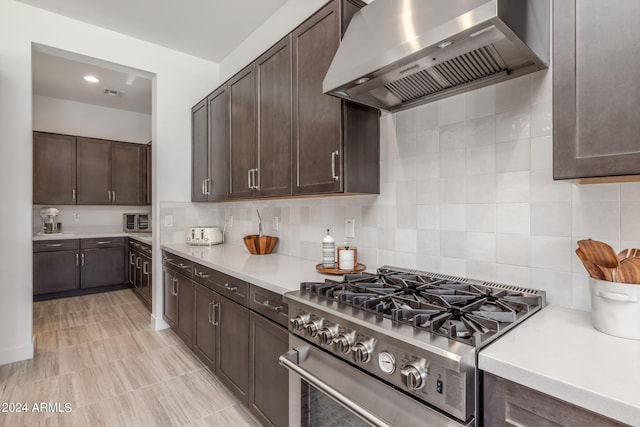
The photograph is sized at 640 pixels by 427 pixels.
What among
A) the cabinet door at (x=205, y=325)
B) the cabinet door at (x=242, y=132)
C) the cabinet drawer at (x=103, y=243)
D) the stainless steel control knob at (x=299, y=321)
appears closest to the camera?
the stainless steel control knob at (x=299, y=321)

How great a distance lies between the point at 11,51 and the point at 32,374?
253 centimetres

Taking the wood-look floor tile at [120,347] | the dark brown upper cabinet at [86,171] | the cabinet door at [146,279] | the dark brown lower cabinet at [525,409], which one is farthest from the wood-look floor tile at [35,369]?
the dark brown lower cabinet at [525,409]

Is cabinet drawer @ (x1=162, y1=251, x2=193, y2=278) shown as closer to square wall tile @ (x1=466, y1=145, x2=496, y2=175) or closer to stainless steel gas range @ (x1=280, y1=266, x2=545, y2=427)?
stainless steel gas range @ (x1=280, y1=266, x2=545, y2=427)

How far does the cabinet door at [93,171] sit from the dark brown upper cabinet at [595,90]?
18.7ft

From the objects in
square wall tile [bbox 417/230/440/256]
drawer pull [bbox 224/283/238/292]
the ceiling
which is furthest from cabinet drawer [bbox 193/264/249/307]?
the ceiling

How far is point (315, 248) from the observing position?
2.30 m

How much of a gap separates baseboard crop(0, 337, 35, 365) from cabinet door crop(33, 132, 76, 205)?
8.76 ft

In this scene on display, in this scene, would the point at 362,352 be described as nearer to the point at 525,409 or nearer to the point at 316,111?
the point at 525,409

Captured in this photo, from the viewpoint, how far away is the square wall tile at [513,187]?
129 cm

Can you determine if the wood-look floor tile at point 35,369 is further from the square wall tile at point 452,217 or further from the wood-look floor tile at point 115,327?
the square wall tile at point 452,217

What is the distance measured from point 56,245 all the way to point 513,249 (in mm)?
5325

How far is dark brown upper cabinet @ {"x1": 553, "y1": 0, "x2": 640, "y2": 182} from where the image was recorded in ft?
2.72

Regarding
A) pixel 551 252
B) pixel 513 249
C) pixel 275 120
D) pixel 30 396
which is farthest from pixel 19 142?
pixel 551 252

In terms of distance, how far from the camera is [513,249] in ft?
4.38
